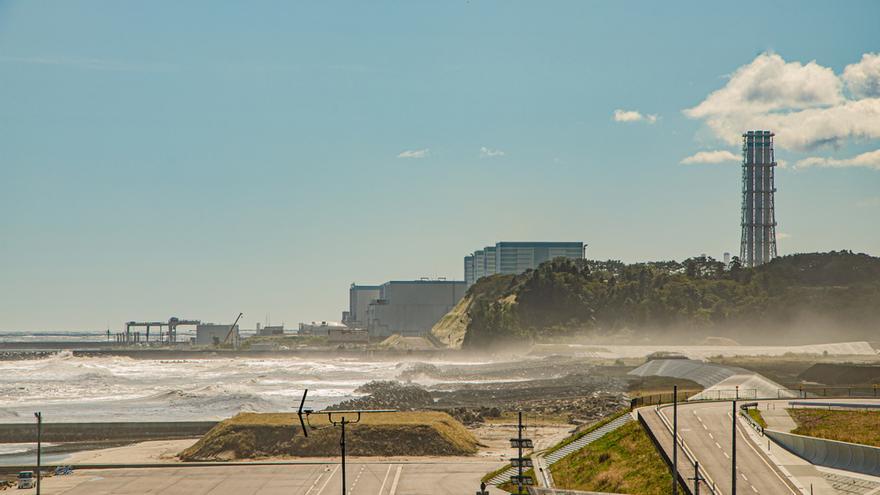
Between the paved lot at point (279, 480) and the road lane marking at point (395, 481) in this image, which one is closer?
the road lane marking at point (395, 481)

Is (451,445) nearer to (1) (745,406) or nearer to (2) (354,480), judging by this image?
(2) (354,480)

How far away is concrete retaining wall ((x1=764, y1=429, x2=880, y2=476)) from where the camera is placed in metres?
54.8

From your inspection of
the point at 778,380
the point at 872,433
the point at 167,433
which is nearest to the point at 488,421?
the point at 167,433

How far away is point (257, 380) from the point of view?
189 metres

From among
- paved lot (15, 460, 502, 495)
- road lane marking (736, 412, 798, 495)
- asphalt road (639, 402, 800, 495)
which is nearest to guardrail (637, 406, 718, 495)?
asphalt road (639, 402, 800, 495)

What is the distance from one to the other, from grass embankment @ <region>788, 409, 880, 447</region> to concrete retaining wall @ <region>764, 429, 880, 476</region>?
1.69 metres

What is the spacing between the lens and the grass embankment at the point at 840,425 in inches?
2398

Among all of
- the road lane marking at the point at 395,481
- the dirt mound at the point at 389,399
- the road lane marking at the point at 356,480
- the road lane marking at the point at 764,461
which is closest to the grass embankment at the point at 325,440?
the road lane marking at the point at 356,480

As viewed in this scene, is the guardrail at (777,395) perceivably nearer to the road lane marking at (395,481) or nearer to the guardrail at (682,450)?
the guardrail at (682,450)

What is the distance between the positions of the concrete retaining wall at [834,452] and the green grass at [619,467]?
8991 mm

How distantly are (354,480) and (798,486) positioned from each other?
103 feet

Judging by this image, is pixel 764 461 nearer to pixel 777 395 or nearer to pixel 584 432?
pixel 584 432

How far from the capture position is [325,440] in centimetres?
8325

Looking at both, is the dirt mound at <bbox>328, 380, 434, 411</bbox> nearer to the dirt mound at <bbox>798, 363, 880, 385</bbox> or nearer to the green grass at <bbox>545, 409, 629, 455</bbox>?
the green grass at <bbox>545, 409, 629, 455</bbox>
